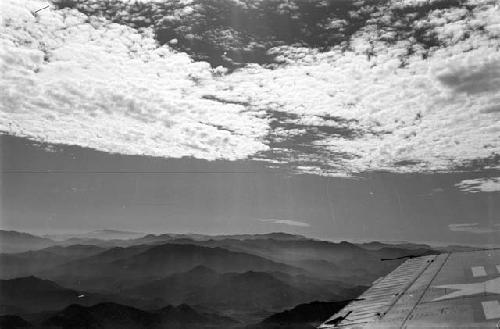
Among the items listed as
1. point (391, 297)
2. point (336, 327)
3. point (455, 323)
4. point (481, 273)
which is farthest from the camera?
point (481, 273)

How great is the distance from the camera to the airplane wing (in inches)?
793

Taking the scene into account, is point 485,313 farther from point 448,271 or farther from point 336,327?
point 448,271

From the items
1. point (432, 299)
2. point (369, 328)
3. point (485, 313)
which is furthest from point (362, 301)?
point (485, 313)

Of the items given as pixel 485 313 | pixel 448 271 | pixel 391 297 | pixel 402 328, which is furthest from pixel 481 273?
pixel 402 328

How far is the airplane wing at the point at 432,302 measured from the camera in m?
20.1

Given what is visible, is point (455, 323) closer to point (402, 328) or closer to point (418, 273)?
point (402, 328)

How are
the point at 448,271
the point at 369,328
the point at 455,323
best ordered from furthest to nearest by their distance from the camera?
the point at 448,271
the point at 369,328
the point at 455,323

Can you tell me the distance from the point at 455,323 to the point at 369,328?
176 inches

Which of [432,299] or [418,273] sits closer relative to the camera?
[432,299]

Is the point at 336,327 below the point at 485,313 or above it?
below

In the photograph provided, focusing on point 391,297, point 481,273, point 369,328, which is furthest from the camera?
point 481,273

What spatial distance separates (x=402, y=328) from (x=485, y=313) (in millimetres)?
4246

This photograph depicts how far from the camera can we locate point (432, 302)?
2472cm

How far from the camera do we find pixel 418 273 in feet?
128
